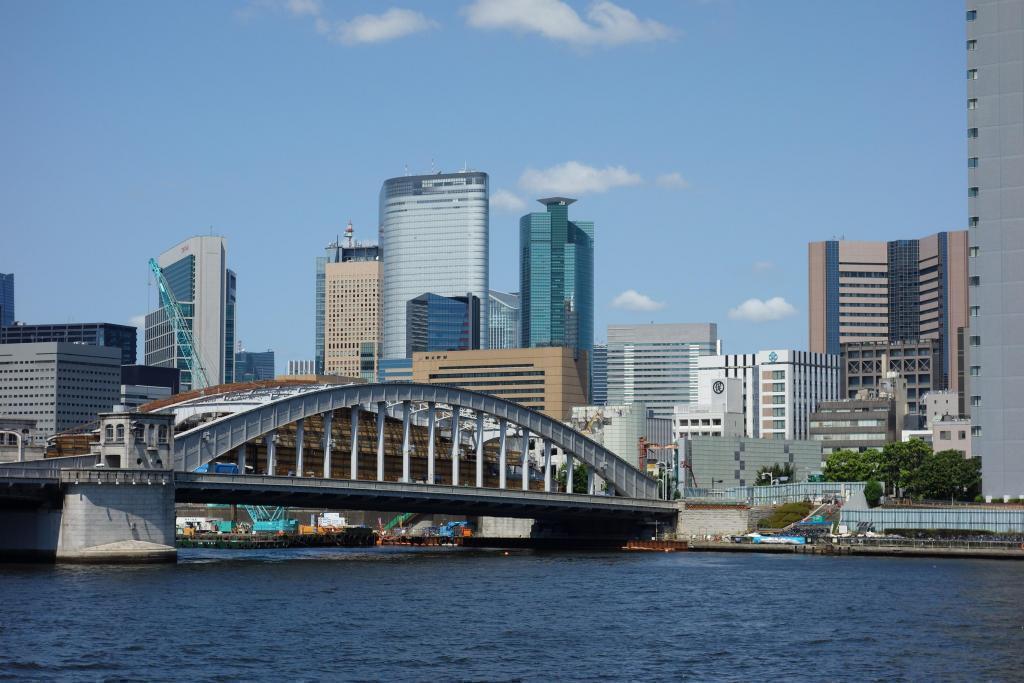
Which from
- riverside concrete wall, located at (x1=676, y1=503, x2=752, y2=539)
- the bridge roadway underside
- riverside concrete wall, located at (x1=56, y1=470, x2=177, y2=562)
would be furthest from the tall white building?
riverside concrete wall, located at (x1=56, y1=470, x2=177, y2=562)

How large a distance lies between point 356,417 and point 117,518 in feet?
107

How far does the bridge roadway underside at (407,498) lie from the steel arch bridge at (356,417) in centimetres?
265

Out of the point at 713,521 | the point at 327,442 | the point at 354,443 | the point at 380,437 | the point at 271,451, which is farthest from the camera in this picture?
the point at 713,521

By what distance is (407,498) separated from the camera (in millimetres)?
147125

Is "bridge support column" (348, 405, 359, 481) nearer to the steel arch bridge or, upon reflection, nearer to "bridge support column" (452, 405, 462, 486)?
the steel arch bridge

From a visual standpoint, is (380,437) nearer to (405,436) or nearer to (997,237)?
(405,436)

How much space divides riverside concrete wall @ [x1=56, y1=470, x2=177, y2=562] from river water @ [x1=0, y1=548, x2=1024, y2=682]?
340 cm

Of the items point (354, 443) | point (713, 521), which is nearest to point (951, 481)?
point (713, 521)

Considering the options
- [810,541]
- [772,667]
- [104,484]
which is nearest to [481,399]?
[810,541]

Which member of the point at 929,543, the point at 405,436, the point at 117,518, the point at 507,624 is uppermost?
the point at 405,436

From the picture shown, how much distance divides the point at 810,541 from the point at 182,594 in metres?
84.1

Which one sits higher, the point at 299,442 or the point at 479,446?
the point at 299,442

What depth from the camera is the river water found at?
71250mm

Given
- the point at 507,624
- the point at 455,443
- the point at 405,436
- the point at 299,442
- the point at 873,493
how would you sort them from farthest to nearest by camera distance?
the point at 873,493
the point at 455,443
the point at 405,436
the point at 299,442
the point at 507,624
